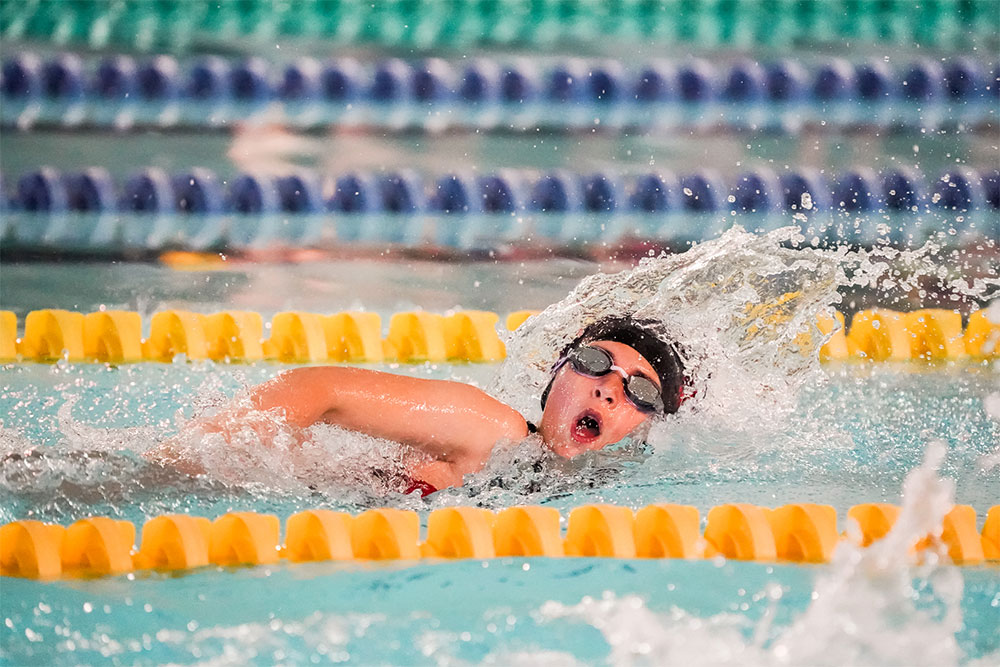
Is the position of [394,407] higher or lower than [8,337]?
lower

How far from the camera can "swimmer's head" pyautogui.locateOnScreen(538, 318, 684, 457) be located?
211 cm

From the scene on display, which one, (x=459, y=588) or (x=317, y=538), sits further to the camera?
(x=317, y=538)

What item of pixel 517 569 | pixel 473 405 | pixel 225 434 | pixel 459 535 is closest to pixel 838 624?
pixel 517 569

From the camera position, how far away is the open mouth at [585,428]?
2121 mm

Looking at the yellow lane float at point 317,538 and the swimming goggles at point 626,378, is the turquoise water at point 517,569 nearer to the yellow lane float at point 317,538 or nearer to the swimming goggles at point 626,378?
the yellow lane float at point 317,538

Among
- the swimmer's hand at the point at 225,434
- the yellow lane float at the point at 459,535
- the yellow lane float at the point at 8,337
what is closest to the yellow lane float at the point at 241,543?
the swimmer's hand at the point at 225,434

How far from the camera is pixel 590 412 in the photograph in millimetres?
2111

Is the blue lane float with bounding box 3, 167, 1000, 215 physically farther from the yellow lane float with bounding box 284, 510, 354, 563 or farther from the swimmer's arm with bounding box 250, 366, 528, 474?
the yellow lane float with bounding box 284, 510, 354, 563

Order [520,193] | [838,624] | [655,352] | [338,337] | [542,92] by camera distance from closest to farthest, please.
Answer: [838,624], [655,352], [338,337], [520,193], [542,92]

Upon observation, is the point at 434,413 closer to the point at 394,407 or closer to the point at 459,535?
the point at 394,407

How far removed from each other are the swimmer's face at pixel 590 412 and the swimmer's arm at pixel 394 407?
0.31 ft

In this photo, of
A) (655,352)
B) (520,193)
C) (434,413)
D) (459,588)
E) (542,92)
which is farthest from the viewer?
(542,92)

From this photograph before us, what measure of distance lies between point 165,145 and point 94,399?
5.81 ft

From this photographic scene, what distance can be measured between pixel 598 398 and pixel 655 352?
0.20 meters
